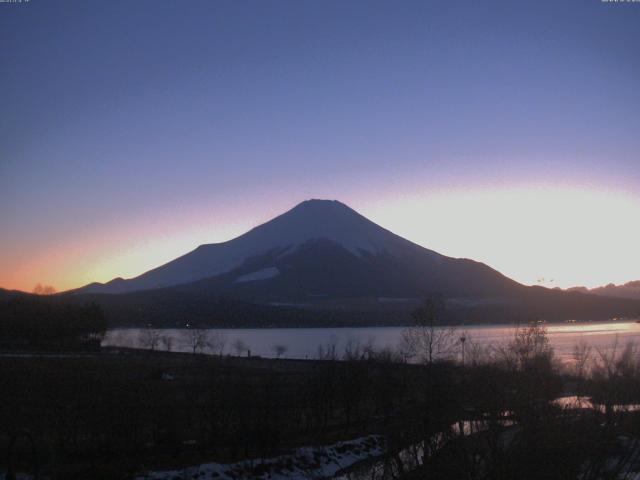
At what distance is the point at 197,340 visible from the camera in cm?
5431

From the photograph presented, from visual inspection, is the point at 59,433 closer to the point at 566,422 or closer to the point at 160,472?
the point at 160,472

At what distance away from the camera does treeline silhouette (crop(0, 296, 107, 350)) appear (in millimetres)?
41188

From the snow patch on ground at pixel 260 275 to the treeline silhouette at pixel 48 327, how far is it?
88985mm

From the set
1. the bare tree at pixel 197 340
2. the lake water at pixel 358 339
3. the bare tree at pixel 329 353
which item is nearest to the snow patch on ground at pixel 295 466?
the bare tree at pixel 329 353

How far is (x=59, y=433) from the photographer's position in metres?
13.1

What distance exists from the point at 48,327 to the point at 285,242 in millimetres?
114765

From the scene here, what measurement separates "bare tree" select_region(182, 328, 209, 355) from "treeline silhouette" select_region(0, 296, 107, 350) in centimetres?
693

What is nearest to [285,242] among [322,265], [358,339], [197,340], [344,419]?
[322,265]

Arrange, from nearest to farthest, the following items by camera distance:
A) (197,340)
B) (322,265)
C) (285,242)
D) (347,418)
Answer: (347,418), (197,340), (322,265), (285,242)

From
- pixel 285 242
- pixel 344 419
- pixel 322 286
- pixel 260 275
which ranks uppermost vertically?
pixel 285 242

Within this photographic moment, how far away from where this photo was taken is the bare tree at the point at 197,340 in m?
50.0

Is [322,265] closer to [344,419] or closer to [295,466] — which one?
[344,419]

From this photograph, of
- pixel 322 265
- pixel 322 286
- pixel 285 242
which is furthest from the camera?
pixel 285 242

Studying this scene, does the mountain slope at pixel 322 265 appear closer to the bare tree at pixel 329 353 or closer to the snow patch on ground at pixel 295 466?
the bare tree at pixel 329 353
